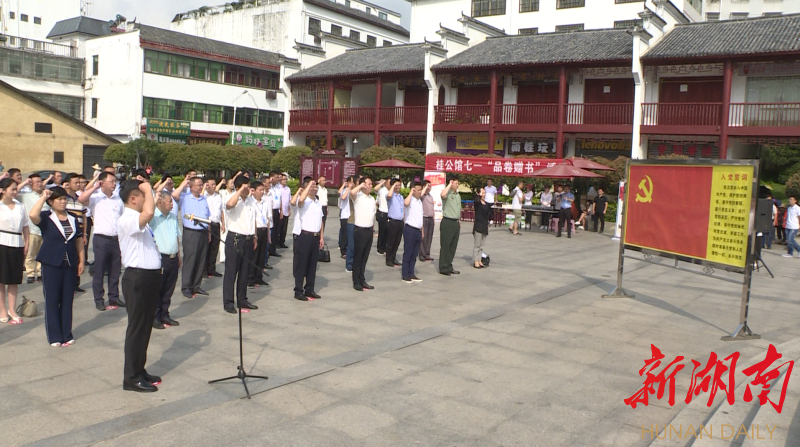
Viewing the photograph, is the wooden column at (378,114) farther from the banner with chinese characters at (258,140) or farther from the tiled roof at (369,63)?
the banner with chinese characters at (258,140)

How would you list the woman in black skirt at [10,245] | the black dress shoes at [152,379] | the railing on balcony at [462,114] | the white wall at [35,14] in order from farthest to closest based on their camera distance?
the white wall at [35,14]
the railing on balcony at [462,114]
the woman in black skirt at [10,245]
the black dress shoes at [152,379]

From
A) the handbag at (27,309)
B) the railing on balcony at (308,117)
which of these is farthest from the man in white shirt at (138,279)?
the railing on balcony at (308,117)

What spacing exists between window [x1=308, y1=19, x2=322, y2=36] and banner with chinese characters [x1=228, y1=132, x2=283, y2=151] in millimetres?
11361

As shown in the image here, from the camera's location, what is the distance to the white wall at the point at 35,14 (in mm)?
59875

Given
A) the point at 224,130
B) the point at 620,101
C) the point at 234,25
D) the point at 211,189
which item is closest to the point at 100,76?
the point at 224,130

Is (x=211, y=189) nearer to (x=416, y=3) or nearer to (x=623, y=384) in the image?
(x=623, y=384)

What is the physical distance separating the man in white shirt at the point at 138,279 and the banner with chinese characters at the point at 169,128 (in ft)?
125

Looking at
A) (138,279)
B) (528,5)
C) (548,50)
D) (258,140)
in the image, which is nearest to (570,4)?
(528,5)

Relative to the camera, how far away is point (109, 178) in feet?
26.5

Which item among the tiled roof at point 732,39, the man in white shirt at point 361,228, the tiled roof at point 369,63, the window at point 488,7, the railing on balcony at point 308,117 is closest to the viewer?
the man in white shirt at point 361,228

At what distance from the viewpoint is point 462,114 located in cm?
3256

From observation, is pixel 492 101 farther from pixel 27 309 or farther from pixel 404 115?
pixel 27 309

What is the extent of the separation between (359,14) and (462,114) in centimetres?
3105

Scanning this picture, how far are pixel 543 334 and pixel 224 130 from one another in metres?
41.2
